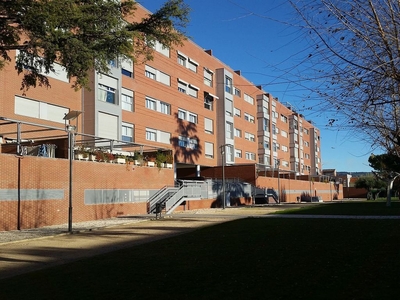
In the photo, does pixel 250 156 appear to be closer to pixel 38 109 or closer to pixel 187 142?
pixel 187 142

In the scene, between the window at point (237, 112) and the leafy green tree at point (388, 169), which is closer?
the leafy green tree at point (388, 169)

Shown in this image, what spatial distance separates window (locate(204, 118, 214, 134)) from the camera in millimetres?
49781

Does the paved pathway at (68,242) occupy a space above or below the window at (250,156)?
below

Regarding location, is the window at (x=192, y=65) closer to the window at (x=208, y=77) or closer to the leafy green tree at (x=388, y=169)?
the window at (x=208, y=77)

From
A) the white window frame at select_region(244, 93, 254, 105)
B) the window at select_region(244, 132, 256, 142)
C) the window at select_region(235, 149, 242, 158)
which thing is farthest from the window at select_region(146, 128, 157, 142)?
the white window frame at select_region(244, 93, 254, 105)

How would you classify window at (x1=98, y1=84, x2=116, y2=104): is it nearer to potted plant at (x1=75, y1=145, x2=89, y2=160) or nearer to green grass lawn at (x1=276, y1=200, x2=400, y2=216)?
potted plant at (x1=75, y1=145, x2=89, y2=160)

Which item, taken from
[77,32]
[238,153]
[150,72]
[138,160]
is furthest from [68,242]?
[238,153]

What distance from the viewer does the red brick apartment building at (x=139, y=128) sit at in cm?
2219

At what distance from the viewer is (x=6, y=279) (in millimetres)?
9430

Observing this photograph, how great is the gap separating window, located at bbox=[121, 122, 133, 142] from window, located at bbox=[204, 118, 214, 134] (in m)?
14.1

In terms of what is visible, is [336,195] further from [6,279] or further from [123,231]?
[6,279]

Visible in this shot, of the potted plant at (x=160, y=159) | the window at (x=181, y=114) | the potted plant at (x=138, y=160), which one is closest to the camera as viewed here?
the potted plant at (x=138, y=160)

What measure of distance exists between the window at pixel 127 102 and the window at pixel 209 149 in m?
13.9

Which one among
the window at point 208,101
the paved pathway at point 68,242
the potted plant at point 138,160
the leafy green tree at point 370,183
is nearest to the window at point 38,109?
the potted plant at point 138,160
